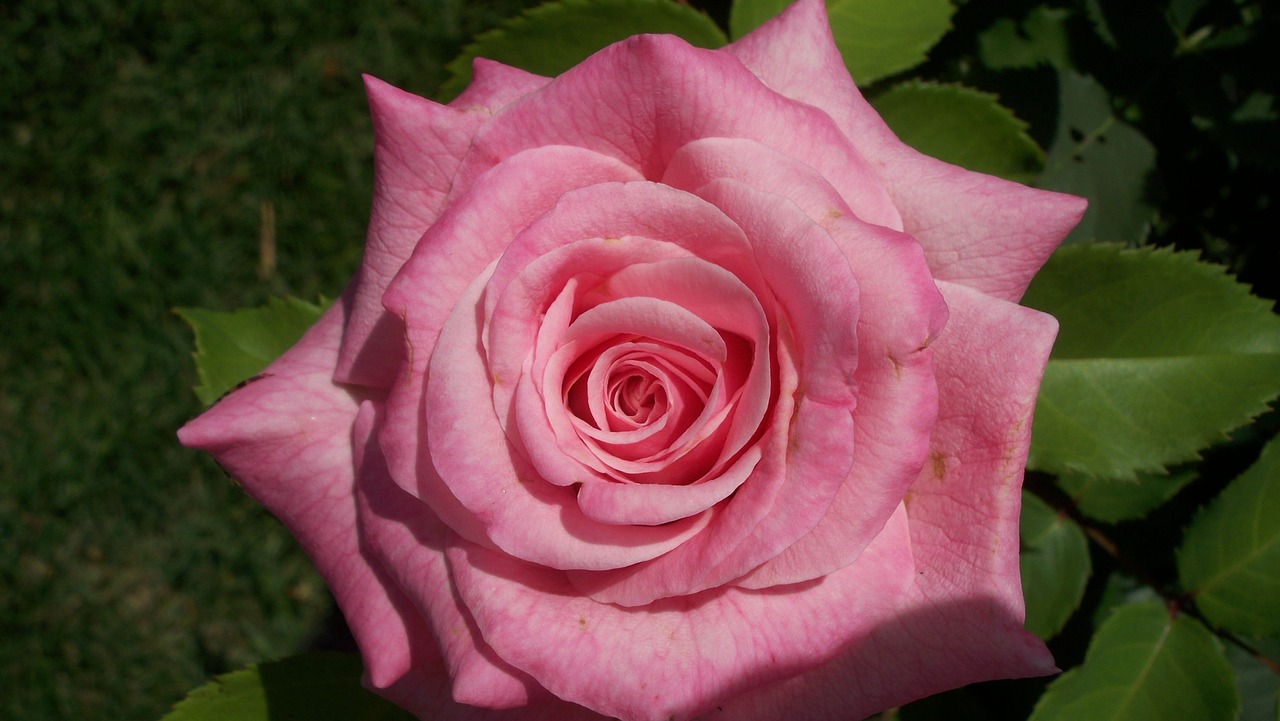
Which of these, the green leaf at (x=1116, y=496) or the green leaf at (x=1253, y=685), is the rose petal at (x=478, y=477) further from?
the green leaf at (x=1253, y=685)

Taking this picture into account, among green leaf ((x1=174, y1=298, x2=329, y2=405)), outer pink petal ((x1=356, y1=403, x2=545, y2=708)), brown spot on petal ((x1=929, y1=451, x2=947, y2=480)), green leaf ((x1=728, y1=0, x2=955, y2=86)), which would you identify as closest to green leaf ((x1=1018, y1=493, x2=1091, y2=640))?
brown spot on petal ((x1=929, y1=451, x2=947, y2=480))

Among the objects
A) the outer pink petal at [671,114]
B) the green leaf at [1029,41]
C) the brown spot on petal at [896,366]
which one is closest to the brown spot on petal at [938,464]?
the brown spot on petal at [896,366]

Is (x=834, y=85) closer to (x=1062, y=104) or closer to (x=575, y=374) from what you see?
(x=575, y=374)

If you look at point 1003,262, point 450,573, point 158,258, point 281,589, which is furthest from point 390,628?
point 158,258

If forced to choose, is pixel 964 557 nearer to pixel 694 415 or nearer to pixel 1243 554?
pixel 694 415

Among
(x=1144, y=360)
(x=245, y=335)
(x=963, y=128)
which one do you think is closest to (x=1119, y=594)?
(x=1144, y=360)
